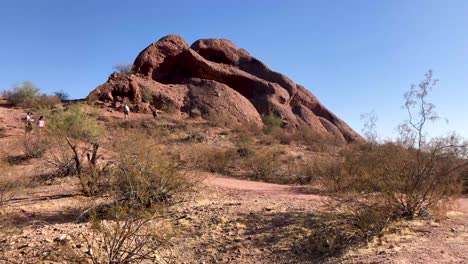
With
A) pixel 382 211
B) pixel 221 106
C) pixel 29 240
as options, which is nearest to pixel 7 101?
pixel 221 106

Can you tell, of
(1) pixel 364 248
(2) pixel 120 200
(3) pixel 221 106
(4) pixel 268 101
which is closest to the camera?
(1) pixel 364 248

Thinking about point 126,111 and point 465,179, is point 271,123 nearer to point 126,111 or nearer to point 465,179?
point 126,111

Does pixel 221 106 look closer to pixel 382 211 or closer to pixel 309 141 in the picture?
pixel 309 141

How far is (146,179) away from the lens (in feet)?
25.0

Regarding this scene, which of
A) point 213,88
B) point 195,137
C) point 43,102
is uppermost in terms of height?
point 213,88

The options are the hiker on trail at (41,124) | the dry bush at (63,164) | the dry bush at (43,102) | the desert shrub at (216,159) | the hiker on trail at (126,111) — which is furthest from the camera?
the dry bush at (43,102)

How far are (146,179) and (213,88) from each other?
79.4 ft

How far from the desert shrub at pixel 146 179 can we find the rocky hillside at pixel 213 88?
18.6 m

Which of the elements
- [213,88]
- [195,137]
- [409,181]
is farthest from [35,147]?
[213,88]

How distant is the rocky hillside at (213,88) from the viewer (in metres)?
27.9

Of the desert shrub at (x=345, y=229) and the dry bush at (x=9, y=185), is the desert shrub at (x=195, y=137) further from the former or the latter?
the desert shrub at (x=345, y=229)

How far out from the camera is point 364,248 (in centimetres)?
616

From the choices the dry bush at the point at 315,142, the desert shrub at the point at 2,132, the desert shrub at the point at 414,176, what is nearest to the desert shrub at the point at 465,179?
the desert shrub at the point at 414,176

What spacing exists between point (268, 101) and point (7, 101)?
1972 cm
